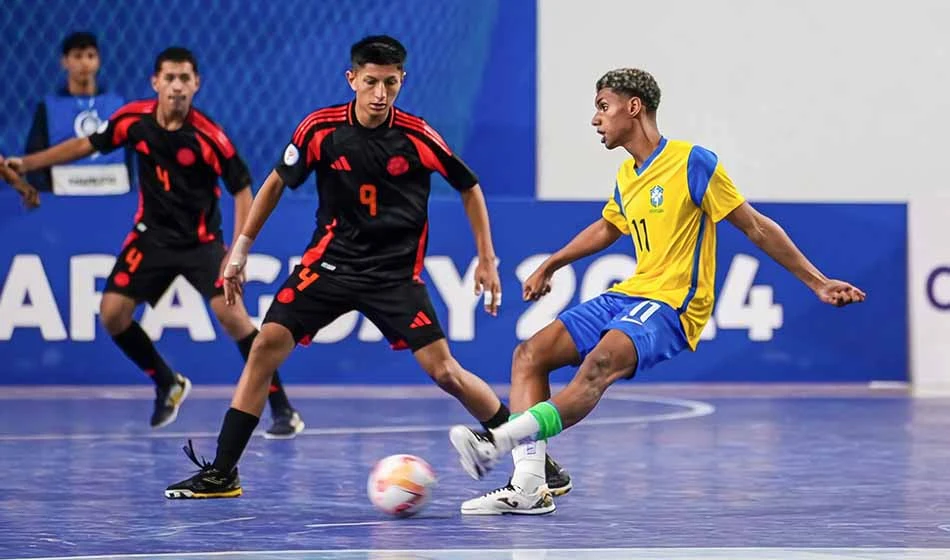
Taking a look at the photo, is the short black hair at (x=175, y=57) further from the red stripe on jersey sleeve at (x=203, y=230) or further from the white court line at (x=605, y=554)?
the white court line at (x=605, y=554)

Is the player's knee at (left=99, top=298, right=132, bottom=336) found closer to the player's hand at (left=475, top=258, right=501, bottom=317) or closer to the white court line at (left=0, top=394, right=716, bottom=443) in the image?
the white court line at (left=0, top=394, right=716, bottom=443)

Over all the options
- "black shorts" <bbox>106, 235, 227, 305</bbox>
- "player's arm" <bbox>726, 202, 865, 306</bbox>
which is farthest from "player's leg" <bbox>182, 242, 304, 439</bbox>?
"player's arm" <bbox>726, 202, 865, 306</bbox>

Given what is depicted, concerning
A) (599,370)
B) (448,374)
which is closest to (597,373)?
(599,370)

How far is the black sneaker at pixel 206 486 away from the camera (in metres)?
8.16

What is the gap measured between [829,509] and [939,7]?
43.3ft

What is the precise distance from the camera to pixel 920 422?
12.2m

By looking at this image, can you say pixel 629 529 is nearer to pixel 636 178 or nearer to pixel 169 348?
pixel 636 178

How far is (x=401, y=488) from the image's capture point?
757 centimetres

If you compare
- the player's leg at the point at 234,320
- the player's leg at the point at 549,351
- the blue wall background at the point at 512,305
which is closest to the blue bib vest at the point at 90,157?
the blue wall background at the point at 512,305

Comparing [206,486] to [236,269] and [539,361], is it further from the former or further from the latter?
[539,361]

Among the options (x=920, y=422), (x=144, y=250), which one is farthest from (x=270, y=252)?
(x=920, y=422)

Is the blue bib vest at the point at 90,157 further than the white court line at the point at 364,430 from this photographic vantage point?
Yes

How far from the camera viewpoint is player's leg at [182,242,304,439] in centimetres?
1106

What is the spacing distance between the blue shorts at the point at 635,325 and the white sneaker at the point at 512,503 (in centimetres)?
67
